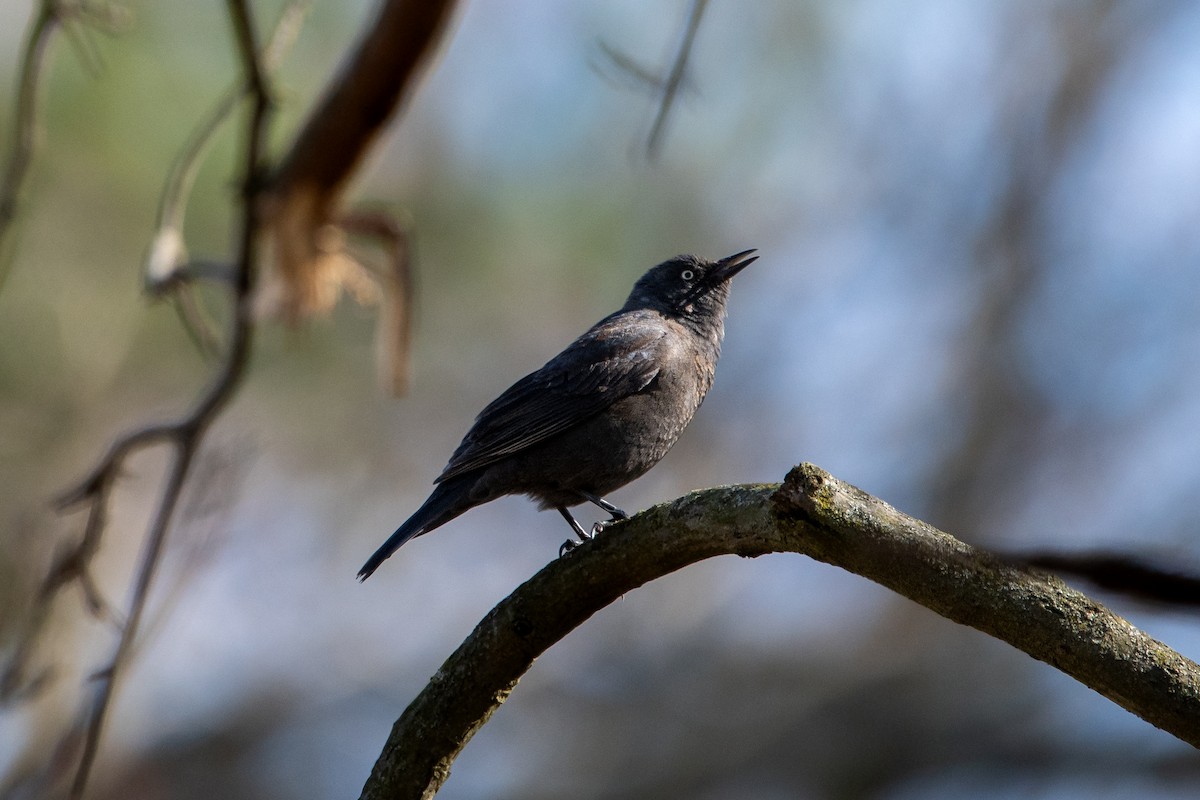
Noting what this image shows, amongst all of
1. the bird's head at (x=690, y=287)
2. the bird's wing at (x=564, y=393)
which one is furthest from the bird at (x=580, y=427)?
the bird's head at (x=690, y=287)

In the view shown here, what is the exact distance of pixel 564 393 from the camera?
5.89 m

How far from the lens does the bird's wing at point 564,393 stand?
5.71 m

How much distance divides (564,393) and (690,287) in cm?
135

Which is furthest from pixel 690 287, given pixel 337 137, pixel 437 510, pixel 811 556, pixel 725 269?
pixel 811 556

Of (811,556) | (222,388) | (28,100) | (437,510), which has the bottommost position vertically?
(811,556)

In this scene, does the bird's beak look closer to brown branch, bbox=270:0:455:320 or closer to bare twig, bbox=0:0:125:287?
brown branch, bbox=270:0:455:320

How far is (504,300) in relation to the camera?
13.1 m

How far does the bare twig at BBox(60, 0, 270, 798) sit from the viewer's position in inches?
180

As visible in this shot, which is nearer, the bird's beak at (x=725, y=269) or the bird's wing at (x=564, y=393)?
the bird's wing at (x=564, y=393)

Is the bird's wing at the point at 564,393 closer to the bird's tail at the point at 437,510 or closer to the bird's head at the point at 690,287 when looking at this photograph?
the bird's tail at the point at 437,510

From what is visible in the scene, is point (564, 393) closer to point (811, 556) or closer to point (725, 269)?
point (725, 269)

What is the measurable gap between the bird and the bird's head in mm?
548

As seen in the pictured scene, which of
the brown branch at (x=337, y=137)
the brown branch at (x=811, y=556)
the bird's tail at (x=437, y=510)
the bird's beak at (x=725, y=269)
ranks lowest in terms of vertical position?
the brown branch at (x=811, y=556)

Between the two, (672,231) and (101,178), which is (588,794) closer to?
(672,231)
